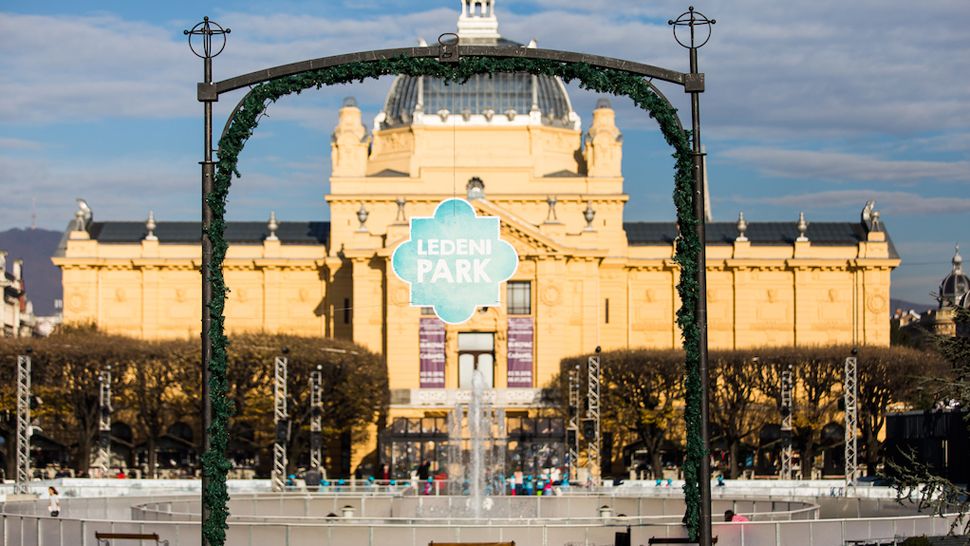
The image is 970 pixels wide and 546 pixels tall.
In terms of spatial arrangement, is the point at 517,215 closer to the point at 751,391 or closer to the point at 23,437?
the point at 751,391

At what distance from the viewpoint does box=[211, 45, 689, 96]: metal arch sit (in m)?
32.6

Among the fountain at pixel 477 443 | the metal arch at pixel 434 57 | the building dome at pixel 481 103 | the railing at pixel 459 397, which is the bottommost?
the fountain at pixel 477 443

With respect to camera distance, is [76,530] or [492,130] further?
[492,130]

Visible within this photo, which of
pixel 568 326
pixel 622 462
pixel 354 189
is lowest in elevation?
pixel 622 462

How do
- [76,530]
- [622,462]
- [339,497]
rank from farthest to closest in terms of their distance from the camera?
[622,462] → [339,497] → [76,530]

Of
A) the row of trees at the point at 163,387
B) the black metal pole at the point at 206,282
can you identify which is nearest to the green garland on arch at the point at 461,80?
the black metal pole at the point at 206,282

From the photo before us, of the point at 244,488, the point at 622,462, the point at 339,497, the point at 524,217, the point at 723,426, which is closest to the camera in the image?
the point at 339,497

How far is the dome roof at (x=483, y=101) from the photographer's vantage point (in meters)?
134

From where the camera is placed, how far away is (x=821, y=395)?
Result: 110 m

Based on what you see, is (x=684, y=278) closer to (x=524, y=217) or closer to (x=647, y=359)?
(x=647, y=359)

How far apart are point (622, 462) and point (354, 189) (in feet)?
91.5

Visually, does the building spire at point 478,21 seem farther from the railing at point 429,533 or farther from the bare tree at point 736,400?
the railing at point 429,533

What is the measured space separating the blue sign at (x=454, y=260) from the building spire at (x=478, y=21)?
30106 mm

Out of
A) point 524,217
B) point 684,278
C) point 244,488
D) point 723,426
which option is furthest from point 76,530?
point 524,217
